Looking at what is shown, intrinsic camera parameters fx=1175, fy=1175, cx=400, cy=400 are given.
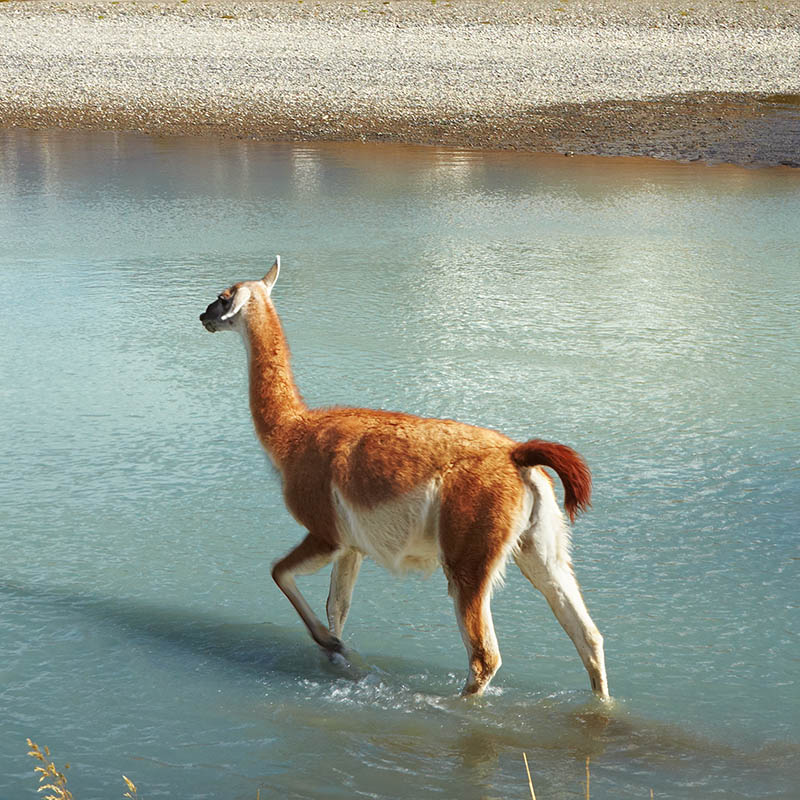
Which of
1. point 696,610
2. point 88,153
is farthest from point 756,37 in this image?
point 696,610

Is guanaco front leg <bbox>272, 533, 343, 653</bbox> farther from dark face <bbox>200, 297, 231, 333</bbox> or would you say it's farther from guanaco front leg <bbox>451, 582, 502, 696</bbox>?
dark face <bbox>200, 297, 231, 333</bbox>

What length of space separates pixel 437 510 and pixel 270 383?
828mm

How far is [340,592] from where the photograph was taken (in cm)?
360

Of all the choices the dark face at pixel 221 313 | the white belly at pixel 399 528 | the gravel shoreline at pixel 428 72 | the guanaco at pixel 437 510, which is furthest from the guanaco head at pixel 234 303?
the gravel shoreline at pixel 428 72

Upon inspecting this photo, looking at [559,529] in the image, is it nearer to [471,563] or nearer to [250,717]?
[471,563]

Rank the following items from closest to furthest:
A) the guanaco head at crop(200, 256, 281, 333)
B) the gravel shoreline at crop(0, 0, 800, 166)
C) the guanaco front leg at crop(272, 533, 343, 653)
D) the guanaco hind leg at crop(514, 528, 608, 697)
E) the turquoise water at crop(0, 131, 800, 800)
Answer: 1. the turquoise water at crop(0, 131, 800, 800)
2. the guanaco hind leg at crop(514, 528, 608, 697)
3. the guanaco front leg at crop(272, 533, 343, 653)
4. the guanaco head at crop(200, 256, 281, 333)
5. the gravel shoreline at crop(0, 0, 800, 166)

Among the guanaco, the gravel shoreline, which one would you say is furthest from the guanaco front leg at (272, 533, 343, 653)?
the gravel shoreline

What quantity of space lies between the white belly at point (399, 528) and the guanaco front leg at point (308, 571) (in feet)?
0.29

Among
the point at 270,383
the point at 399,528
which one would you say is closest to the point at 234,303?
the point at 270,383

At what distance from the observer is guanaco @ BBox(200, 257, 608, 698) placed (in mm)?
3143

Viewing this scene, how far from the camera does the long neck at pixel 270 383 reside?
3643mm

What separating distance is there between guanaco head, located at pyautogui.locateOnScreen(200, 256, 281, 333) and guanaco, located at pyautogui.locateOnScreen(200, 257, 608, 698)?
0.45 meters

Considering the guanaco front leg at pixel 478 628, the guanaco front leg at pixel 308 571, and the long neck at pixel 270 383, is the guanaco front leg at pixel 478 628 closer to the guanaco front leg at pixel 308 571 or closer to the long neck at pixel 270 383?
the guanaco front leg at pixel 308 571

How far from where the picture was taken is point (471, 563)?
10.3 feet
